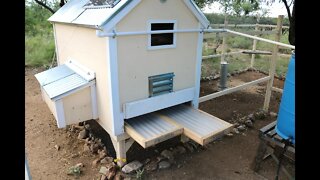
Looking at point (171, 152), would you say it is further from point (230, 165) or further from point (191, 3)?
point (191, 3)

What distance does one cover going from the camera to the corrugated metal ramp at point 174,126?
3148mm

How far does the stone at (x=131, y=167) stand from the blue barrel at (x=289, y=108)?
1982 millimetres

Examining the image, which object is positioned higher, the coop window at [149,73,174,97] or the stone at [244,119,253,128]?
the coop window at [149,73,174,97]

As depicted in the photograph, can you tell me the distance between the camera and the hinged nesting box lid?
3.36 meters

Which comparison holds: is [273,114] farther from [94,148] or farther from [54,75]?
[54,75]

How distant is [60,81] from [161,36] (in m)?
1.66

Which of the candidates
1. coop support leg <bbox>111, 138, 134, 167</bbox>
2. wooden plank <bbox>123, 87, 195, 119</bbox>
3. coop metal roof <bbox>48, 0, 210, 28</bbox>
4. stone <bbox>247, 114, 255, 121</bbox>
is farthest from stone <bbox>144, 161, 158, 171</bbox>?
stone <bbox>247, 114, 255, 121</bbox>

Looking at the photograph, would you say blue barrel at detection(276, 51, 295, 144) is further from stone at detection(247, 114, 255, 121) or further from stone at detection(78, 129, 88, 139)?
→ stone at detection(78, 129, 88, 139)

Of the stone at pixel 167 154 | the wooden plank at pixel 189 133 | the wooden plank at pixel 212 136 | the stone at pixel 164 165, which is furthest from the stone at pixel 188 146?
the wooden plank at pixel 212 136

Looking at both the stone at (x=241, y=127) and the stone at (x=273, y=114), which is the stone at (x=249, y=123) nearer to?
the stone at (x=241, y=127)

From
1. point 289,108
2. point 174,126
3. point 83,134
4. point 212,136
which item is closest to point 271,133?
point 289,108

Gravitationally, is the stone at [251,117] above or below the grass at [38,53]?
below

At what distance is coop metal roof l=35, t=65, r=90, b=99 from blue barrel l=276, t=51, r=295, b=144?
257 centimetres

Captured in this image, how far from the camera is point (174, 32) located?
342 cm
